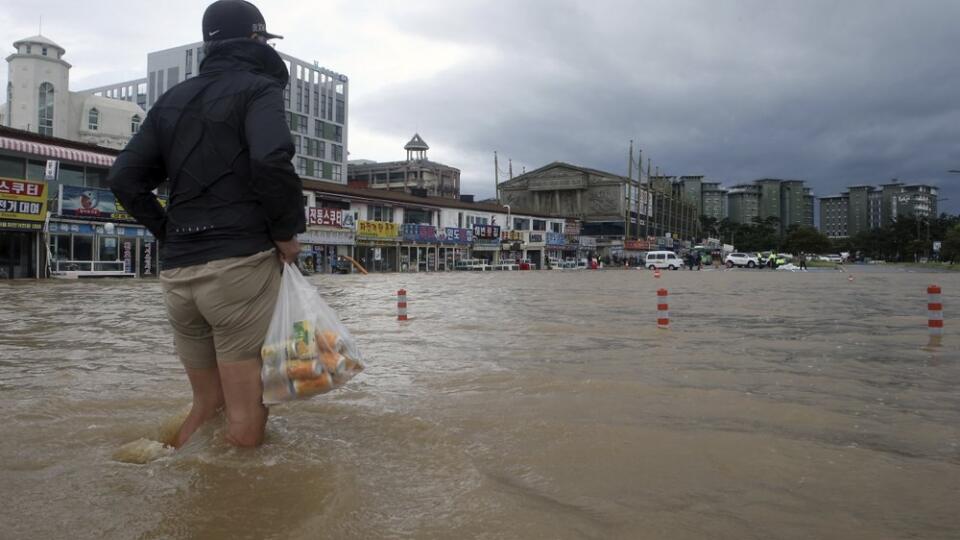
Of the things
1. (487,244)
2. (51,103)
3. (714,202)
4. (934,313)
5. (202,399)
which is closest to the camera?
(202,399)

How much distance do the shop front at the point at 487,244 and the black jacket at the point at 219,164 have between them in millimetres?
51927

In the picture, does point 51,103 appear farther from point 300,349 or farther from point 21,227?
point 300,349

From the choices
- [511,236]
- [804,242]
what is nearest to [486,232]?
[511,236]

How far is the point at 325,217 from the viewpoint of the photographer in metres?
41.2

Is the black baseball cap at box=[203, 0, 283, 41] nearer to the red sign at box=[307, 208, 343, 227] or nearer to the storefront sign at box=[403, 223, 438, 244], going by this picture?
the red sign at box=[307, 208, 343, 227]

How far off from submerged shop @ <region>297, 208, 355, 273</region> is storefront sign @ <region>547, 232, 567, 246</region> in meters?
28.4

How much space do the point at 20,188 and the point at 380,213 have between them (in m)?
23.9

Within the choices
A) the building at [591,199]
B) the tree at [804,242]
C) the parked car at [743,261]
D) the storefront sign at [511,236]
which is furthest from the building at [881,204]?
the storefront sign at [511,236]

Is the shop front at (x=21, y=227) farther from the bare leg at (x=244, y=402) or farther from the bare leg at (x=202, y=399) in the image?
the bare leg at (x=244, y=402)

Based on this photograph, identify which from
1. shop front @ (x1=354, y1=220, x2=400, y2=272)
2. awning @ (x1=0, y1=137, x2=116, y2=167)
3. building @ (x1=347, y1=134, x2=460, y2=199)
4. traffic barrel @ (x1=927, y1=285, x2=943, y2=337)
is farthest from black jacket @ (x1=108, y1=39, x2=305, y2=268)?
building @ (x1=347, y1=134, x2=460, y2=199)

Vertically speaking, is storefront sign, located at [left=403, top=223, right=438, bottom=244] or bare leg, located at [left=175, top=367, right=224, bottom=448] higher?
storefront sign, located at [left=403, top=223, right=438, bottom=244]

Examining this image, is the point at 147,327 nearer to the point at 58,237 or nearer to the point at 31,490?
the point at 31,490

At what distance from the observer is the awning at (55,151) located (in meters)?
26.0

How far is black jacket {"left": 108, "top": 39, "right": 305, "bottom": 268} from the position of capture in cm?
251
